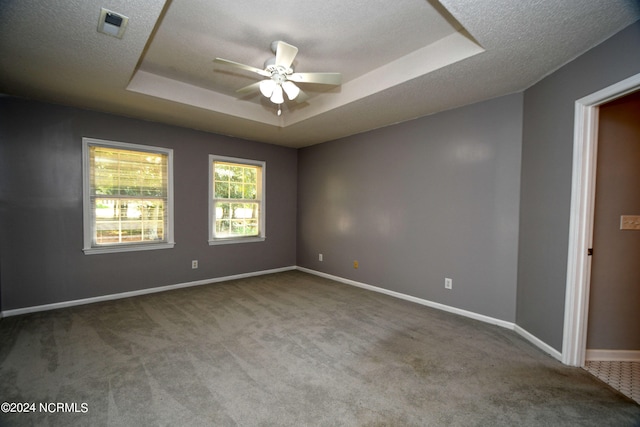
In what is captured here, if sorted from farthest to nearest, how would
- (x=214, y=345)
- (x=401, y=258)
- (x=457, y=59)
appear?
(x=401, y=258), (x=214, y=345), (x=457, y=59)

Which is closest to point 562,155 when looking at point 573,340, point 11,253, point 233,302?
point 573,340

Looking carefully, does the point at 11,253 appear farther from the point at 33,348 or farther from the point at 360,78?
the point at 360,78

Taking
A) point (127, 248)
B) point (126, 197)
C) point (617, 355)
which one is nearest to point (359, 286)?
point (617, 355)

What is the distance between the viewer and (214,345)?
249cm

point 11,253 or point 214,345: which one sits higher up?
point 11,253

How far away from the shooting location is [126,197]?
12.3 ft

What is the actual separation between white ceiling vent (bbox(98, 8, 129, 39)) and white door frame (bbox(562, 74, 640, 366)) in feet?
11.1

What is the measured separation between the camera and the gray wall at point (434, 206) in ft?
9.70

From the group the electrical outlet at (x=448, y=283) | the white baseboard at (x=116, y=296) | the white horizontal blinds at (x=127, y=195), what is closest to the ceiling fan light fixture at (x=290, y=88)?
the white horizontal blinds at (x=127, y=195)

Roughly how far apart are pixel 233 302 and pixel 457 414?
9.05 ft

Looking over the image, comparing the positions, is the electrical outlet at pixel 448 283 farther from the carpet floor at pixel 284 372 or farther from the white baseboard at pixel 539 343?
the white baseboard at pixel 539 343

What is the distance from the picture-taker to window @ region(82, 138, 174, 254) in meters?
3.53

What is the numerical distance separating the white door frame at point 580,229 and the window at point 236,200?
167 inches

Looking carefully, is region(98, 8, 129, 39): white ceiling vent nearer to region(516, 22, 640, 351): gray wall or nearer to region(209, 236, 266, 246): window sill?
region(209, 236, 266, 246): window sill
